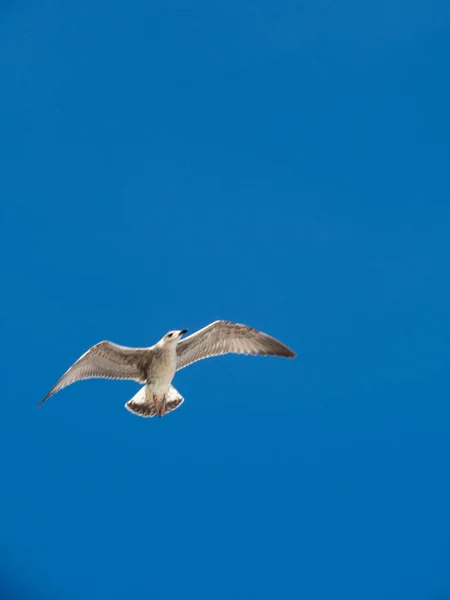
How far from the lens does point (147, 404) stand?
412 inches

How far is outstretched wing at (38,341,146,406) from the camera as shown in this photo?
9633 mm

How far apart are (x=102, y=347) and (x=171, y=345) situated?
3.04ft

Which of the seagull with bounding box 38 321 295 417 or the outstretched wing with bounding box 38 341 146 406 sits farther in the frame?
the seagull with bounding box 38 321 295 417

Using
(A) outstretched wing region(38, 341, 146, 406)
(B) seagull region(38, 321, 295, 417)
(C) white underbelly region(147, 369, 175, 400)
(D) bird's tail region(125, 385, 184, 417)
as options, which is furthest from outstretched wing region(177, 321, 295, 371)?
(A) outstretched wing region(38, 341, 146, 406)

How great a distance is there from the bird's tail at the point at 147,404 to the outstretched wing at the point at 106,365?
323 mm

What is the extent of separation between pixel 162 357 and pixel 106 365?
79cm

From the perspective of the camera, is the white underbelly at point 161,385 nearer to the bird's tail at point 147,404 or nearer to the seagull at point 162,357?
the seagull at point 162,357

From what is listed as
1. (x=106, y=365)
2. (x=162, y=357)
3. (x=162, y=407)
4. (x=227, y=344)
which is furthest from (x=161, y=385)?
(x=227, y=344)

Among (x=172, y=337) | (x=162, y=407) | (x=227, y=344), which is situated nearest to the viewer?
(x=172, y=337)

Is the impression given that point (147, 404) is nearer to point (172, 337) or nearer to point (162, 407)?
point (162, 407)

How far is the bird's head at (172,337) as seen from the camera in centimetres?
984

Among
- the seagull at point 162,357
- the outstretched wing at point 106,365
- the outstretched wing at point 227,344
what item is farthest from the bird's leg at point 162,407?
the outstretched wing at point 227,344

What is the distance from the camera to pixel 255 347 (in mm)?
10836

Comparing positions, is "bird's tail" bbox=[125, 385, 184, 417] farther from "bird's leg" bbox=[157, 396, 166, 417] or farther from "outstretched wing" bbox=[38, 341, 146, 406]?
"outstretched wing" bbox=[38, 341, 146, 406]
